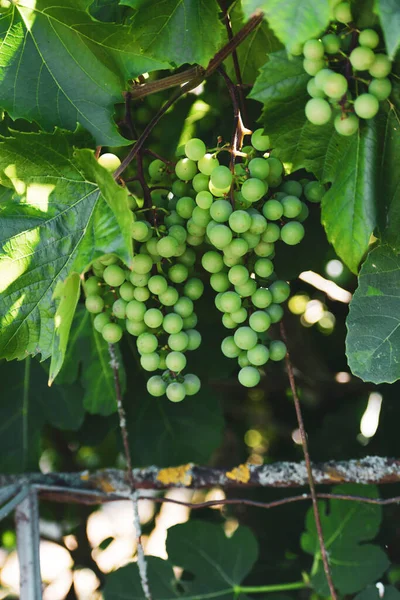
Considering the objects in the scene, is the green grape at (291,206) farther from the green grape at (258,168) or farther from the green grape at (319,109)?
the green grape at (319,109)

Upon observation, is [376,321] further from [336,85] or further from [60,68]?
[60,68]

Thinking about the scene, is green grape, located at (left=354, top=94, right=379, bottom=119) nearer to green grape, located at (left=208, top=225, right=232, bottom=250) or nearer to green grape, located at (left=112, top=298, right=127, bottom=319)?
green grape, located at (left=208, top=225, right=232, bottom=250)

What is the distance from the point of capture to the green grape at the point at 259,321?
98 centimetres

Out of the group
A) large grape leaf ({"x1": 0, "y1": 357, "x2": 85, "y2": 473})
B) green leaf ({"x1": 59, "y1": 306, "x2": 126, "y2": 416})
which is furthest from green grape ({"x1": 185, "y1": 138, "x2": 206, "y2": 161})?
large grape leaf ({"x1": 0, "y1": 357, "x2": 85, "y2": 473})

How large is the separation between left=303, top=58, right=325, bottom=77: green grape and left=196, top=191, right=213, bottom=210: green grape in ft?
0.78

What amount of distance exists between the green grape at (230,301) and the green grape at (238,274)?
22mm

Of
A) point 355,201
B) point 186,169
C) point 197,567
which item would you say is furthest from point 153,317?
point 197,567

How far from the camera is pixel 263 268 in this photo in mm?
979

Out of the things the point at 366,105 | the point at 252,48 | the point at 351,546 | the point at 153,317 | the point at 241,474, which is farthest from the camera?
the point at 351,546

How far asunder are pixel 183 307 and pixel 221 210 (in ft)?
0.60

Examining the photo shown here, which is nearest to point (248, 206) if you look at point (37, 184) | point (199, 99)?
point (37, 184)

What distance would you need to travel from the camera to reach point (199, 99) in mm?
1454

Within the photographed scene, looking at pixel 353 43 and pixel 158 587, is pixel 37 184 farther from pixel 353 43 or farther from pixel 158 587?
pixel 158 587

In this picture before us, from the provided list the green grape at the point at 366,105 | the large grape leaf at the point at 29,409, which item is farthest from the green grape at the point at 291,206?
the large grape leaf at the point at 29,409
